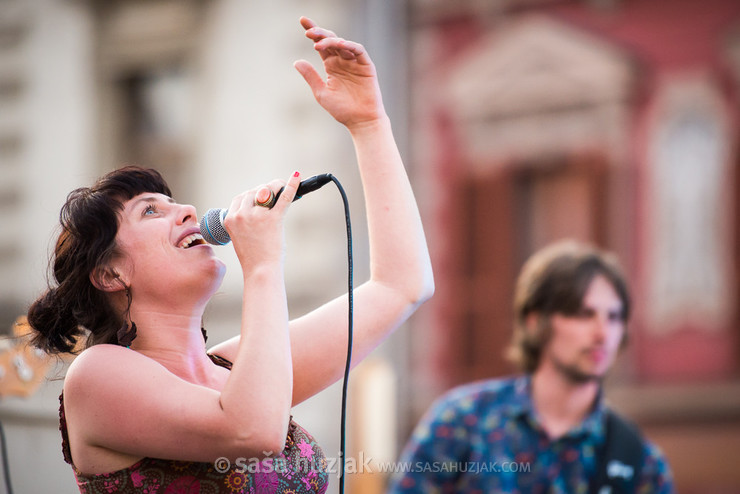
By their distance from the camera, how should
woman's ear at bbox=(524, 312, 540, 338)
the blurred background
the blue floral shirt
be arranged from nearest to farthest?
the blue floral shirt, woman's ear at bbox=(524, 312, 540, 338), the blurred background

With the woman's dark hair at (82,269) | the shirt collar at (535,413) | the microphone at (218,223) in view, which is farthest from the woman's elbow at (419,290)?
the shirt collar at (535,413)

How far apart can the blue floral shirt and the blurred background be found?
2.84 metres

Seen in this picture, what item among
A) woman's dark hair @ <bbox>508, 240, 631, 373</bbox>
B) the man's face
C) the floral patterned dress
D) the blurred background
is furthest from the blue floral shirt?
the blurred background

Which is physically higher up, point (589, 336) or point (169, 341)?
point (169, 341)

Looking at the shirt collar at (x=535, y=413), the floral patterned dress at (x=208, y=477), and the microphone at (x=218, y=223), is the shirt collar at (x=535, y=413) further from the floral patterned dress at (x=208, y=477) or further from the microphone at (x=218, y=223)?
the microphone at (x=218, y=223)

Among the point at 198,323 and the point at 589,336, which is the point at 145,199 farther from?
the point at 589,336

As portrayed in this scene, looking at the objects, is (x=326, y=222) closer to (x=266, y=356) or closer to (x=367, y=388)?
(x=367, y=388)

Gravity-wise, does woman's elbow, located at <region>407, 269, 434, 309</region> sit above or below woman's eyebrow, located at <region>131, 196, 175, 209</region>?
below

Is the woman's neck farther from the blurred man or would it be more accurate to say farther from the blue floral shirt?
the blue floral shirt

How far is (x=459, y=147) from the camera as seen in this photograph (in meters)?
8.45

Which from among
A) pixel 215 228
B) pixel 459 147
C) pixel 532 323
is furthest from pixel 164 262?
pixel 459 147

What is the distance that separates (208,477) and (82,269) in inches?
17.2

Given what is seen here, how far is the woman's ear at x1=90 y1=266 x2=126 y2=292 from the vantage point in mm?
1659

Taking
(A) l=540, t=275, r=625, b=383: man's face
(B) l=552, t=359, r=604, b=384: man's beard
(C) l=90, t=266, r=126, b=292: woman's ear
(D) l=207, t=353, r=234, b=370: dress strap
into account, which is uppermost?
(C) l=90, t=266, r=126, b=292: woman's ear
